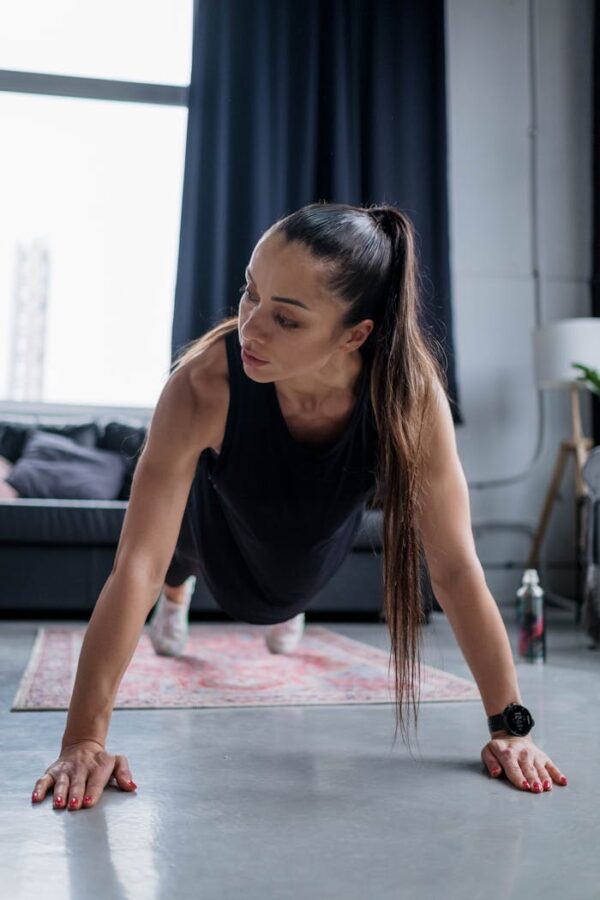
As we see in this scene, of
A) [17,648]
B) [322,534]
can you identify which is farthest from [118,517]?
[322,534]

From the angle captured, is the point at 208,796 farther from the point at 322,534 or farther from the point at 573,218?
the point at 573,218

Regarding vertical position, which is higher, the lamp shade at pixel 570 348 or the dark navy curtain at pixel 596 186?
the dark navy curtain at pixel 596 186

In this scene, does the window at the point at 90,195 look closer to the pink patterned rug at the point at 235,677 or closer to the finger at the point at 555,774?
the pink patterned rug at the point at 235,677

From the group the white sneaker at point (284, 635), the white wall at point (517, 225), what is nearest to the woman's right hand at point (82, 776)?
the white sneaker at point (284, 635)

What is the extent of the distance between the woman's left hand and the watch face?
22 mm

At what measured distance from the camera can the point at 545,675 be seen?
240 cm

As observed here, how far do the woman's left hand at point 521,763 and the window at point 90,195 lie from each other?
345 centimetres

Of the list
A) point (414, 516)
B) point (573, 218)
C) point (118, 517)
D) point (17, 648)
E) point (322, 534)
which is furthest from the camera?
point (573, 218)

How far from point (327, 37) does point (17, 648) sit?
10.9 ft

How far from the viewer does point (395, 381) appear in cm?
144

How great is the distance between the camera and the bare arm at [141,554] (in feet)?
4.14

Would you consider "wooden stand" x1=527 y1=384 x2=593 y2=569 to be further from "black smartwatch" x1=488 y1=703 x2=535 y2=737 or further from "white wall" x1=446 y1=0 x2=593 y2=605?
"black smartwatch" x1=488 y1=703 x2=535 y2=737

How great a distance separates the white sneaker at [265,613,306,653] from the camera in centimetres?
259

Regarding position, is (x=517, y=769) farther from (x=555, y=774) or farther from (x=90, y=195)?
(x=90, y=195)
